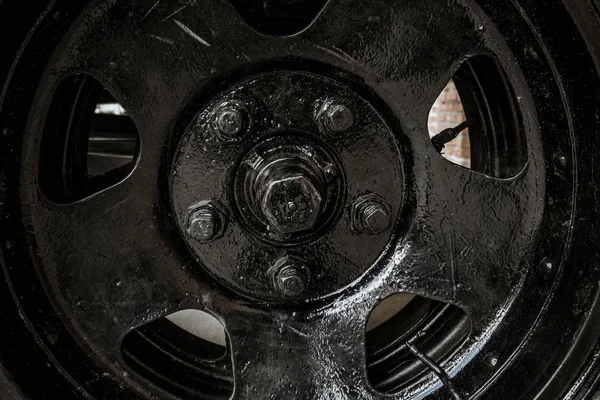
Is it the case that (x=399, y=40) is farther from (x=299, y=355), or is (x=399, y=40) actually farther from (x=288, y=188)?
(x=299, y=355)

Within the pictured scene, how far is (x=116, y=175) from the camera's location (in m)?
1.32

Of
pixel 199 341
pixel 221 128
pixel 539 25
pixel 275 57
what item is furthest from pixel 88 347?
pixel 539 25

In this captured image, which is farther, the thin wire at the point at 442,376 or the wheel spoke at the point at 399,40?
the thin wire at the point at 442,376

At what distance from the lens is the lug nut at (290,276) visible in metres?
1.13

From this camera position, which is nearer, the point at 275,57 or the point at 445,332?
the point at 275,57

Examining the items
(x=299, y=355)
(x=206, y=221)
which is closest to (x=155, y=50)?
(x=206, y=221)

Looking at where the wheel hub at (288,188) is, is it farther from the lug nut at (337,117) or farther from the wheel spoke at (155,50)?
the wheel spoke at (155,50)

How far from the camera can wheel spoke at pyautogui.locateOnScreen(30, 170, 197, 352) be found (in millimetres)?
1067

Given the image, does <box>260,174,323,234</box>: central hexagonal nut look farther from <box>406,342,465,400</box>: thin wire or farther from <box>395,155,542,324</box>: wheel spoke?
<box>406,342,465,400</box>: thin wire

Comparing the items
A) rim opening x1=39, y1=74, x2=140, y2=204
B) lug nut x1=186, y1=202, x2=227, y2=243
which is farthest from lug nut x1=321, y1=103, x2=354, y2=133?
rim opening x1=39, y1=74, x2=140, y2=204

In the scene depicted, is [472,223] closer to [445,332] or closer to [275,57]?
[445,332]

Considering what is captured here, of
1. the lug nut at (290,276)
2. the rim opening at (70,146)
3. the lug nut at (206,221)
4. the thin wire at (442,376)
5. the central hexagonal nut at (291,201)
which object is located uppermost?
the rim opening at (70,146)

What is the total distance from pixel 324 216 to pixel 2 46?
60cm

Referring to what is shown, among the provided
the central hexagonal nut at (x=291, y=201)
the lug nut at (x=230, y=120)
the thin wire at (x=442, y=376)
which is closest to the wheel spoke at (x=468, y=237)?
the thin wire at (x=442, y=376)
